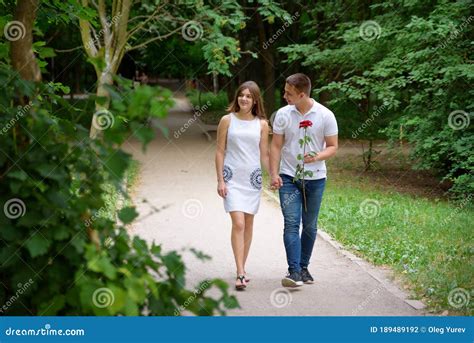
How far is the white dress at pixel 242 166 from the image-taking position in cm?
737

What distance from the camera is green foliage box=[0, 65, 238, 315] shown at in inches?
138

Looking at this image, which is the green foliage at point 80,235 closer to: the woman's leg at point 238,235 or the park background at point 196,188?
the park background at point 196,188

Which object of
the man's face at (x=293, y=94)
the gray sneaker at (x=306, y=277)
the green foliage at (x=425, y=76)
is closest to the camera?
the man's face at (x=293, y=94)

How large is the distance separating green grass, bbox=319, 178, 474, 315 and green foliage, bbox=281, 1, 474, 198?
3.60 ft

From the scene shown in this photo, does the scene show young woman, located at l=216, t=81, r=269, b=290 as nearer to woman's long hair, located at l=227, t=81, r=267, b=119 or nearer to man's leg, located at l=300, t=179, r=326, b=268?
woman's long hair, located at l=227, t=81, r=267, b=119

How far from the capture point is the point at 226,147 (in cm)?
746

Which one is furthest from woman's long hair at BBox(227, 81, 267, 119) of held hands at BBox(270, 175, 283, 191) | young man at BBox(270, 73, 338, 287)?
held hands at BBox(270, 175, 283, 191)

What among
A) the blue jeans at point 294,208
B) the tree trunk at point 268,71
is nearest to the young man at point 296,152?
the blue jeans at point 294,208

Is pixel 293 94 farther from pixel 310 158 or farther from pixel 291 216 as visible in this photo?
pixel 291 216

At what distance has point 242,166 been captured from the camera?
7.39 m

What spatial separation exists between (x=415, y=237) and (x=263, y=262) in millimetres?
2472

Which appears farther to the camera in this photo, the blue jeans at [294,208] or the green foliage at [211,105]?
the green foliage at [211,105]
